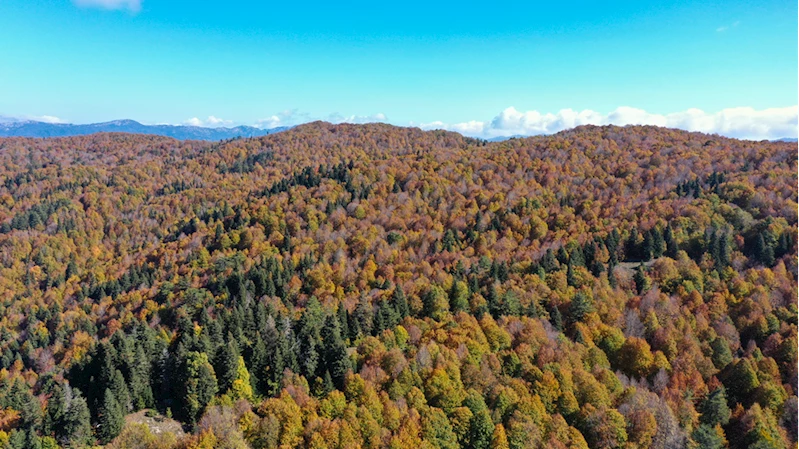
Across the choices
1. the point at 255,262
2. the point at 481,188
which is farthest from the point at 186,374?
the point at 481,188

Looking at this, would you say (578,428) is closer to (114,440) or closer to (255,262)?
(114,440)

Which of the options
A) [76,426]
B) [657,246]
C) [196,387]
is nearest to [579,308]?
[657,246]

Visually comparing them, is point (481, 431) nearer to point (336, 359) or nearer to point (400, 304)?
point (336, 359)

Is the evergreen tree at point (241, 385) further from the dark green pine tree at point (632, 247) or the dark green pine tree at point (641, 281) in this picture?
the dark green pine tree at point (632, 247)

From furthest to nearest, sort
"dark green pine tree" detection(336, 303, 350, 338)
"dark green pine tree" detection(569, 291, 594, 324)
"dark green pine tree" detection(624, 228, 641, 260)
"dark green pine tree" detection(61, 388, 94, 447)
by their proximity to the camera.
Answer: "dark green pine tree" detection(624, 228, 641, 260)
"dark green pine tree" detection(569, 291, 594, 324)
"dark green pine tree" detection(336, 303, 350, 338)
"dark green pine tree" detection(61, 388, 94, 447)

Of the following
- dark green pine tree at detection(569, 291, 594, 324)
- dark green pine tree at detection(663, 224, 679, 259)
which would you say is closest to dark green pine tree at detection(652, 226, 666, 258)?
dark green pine tree at detection(663, 224, 679, 259)

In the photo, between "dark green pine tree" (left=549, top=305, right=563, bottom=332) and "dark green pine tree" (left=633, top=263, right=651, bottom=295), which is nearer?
"dark green pine tree" (left=549, top=305, right=563, bottom=332)

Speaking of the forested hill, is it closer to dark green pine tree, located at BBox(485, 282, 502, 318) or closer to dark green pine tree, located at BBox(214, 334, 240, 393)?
dark green pine tree, located at BBox(485, 282, 502, 318)

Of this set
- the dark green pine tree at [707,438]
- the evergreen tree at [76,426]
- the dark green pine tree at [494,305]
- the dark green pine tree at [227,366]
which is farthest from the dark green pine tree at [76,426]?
the dark green pine tree at [707,438]
